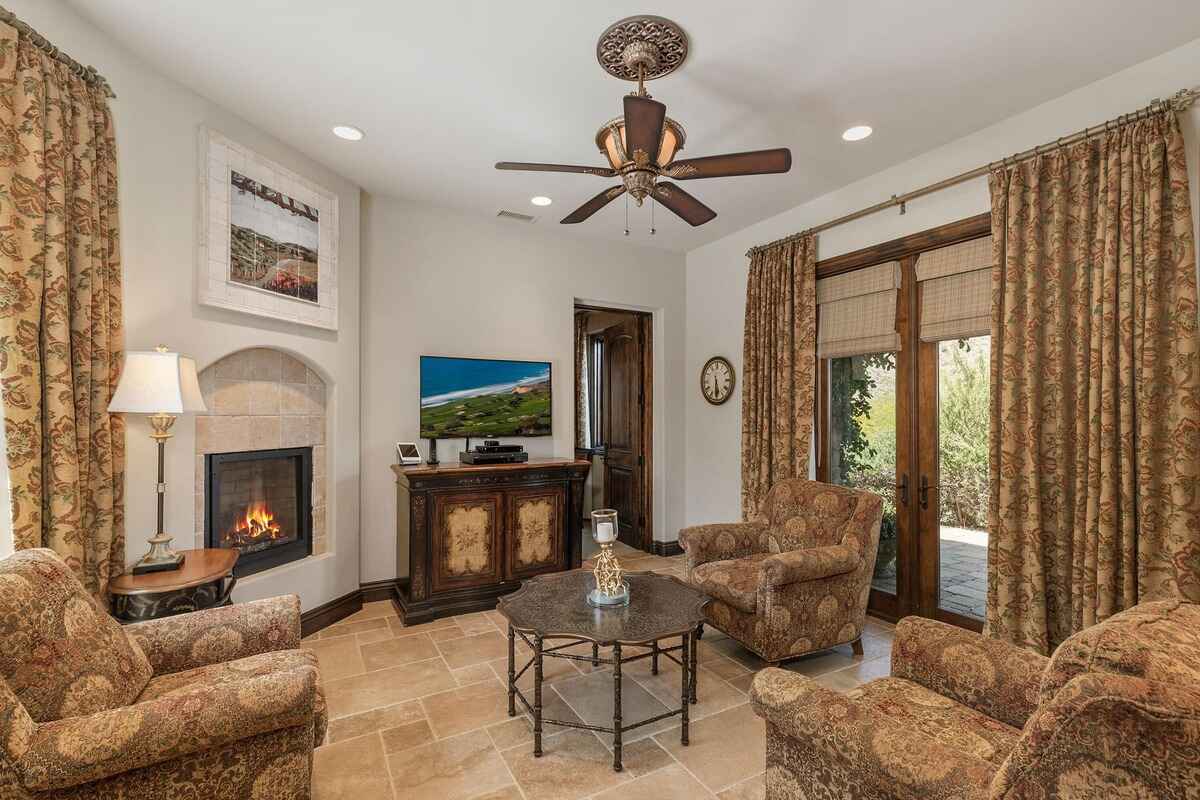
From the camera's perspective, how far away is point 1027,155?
293 centimetres

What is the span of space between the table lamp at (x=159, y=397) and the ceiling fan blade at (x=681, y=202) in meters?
2.25

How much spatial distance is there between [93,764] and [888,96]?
393 centimetres

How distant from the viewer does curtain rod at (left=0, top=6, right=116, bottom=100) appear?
204 cm

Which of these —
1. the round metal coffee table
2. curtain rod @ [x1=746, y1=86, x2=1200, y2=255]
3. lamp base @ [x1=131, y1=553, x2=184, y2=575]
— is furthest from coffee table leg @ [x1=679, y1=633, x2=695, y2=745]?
curtain rod @ [x1=746, y1=86, x2=1200, y2=255]

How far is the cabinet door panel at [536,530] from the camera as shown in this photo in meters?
4.11

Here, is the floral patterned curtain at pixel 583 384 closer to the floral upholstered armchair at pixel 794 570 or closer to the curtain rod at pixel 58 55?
the floral upholstered armchair at pixel 794 570

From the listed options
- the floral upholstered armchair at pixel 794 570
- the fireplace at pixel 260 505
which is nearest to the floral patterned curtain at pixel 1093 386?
the floral upholstered armchair at pixel 794 570

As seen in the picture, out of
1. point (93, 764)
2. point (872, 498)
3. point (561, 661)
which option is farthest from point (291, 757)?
point (872, 498)

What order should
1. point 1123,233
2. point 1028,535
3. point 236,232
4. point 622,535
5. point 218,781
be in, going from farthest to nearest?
point 622,535 < point 236,232 < point 1028,535 < point 1123,233 < point 218,781

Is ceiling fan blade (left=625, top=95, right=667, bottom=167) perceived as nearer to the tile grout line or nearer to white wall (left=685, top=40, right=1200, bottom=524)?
white wall (left=685, top=40, right=1200, bottom=524)

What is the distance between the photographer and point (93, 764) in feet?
4.23

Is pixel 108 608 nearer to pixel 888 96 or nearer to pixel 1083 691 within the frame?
pixel 1083 691

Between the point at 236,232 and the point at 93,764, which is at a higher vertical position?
the point at 236,232

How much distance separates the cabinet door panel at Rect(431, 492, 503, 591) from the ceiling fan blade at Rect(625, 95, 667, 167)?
2595mm
